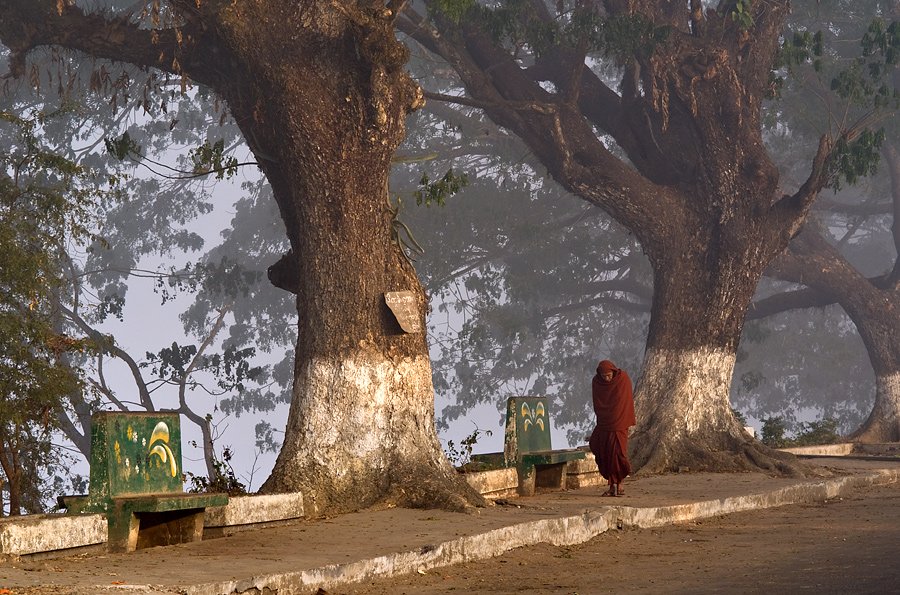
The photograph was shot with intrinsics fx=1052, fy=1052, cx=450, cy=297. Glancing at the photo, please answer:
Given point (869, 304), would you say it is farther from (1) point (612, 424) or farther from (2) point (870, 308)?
(1) point (612, 424)

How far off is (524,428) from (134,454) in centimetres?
523

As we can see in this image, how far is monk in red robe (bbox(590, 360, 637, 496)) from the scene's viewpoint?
11273 mm

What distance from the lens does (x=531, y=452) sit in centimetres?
1134

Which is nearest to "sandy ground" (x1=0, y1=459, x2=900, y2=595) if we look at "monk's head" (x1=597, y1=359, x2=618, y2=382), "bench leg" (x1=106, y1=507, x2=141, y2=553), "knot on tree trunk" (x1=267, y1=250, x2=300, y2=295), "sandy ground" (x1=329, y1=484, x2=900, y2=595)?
"sandy ground" (x1=329, y1=484, x2=900, y2=595)

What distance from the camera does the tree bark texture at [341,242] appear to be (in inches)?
375

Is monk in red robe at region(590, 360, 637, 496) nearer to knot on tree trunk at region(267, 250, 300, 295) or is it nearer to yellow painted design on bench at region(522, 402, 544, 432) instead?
yellow painted design on bench at region(522, 402, 544, 432)

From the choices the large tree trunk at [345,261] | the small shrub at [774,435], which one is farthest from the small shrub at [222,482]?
the small shrub at [774,435]

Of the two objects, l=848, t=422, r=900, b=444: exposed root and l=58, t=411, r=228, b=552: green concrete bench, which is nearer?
l=58, t=411, r=228, b=552: green concrete bench

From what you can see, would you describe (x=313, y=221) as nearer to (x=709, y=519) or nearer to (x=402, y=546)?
(x=402, y=546)

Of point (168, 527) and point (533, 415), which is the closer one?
point (168, 527)

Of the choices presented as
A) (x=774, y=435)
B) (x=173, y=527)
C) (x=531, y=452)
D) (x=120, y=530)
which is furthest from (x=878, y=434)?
(x=120, y=530)

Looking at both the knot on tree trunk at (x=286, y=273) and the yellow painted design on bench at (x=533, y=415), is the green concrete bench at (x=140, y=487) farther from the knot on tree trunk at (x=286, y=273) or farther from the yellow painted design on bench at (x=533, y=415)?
the yellow painted design on bench at (x=533, y=415)

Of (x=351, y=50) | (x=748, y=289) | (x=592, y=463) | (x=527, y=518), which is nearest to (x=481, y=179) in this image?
(x=748, y=289)

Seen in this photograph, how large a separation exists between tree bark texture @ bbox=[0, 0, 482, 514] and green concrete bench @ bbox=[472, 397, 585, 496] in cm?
153
